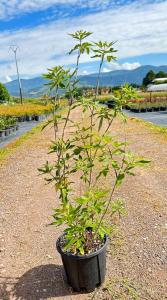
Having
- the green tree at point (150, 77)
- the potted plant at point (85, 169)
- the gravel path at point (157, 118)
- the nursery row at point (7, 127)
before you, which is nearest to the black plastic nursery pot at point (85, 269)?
the potted plant at point (85, 169)

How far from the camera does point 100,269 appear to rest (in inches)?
142

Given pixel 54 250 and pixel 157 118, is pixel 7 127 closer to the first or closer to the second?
pixel 157 118

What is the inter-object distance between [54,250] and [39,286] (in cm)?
79

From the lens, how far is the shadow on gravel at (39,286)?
12.0 ft

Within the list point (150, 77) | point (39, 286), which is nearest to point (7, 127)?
point (39, 286)

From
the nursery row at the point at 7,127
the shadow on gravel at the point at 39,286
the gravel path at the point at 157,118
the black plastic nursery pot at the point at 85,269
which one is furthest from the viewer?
the gravel path at the point at 157,118

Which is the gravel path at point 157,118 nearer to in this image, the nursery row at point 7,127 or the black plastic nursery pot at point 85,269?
the nursery row at point 7,127

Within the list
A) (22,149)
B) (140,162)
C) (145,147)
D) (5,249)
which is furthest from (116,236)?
(22,149)

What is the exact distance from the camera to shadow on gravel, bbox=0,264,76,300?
3668mm

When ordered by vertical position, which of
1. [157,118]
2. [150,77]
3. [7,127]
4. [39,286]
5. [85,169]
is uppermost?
[150,77]

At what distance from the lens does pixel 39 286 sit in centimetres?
382

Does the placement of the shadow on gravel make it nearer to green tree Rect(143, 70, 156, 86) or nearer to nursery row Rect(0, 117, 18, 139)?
nursery row Rect(0, 117, 18, 139)

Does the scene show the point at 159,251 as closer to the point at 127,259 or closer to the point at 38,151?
the point at 127,259

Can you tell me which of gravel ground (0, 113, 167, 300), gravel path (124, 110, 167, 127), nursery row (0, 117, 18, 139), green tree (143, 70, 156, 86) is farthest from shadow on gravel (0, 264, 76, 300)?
green tree (143, 70, 156, 86)
